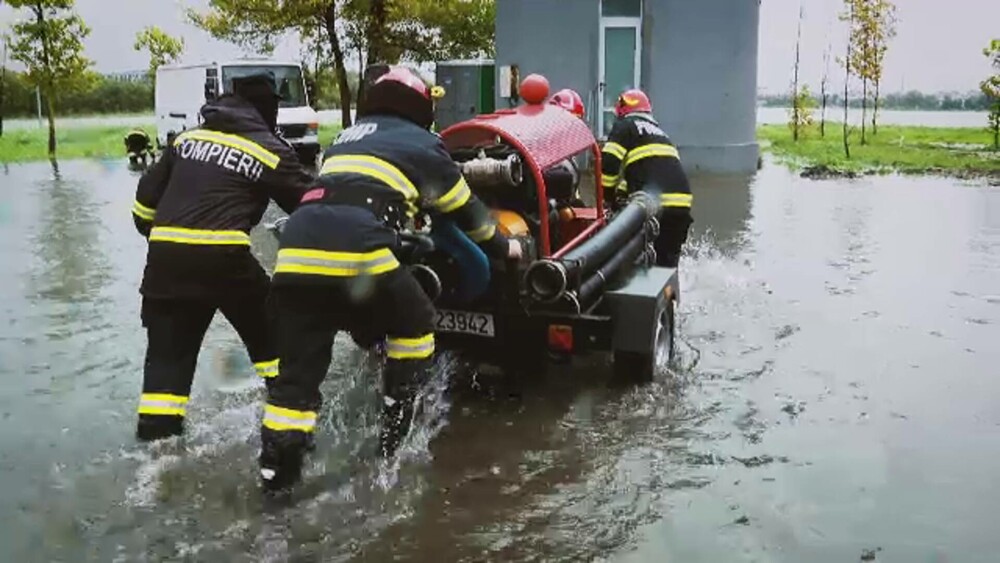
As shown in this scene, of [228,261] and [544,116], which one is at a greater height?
[544,116]

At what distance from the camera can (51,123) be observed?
26953mm

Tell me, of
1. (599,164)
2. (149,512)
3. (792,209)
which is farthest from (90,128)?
(149,512)

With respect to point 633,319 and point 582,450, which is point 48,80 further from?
point 582,450

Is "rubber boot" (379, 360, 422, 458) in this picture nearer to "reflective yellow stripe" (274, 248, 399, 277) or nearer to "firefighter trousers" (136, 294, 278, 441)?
"reflective yellow stripe" (274, 248, 399, 277)

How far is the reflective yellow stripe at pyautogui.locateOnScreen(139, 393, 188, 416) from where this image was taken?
504 centimetres

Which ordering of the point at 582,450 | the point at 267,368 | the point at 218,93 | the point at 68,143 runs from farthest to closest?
1. the point at 68,143
2. the point at 218,93
3. the point at 267,368
4. the point at 582,450

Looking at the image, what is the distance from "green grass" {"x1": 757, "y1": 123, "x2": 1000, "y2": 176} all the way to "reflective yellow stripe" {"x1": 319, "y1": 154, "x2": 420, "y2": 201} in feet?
51.7

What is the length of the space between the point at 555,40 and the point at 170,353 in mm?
14676

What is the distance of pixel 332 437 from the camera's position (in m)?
5.43

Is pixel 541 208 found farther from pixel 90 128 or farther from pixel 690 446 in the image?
pixel 90 128

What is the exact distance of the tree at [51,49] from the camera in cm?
2625

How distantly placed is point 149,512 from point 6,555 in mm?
569

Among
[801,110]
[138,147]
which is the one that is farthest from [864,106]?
[138,147]

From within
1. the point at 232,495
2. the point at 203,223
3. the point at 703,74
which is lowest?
the point at 232,495
